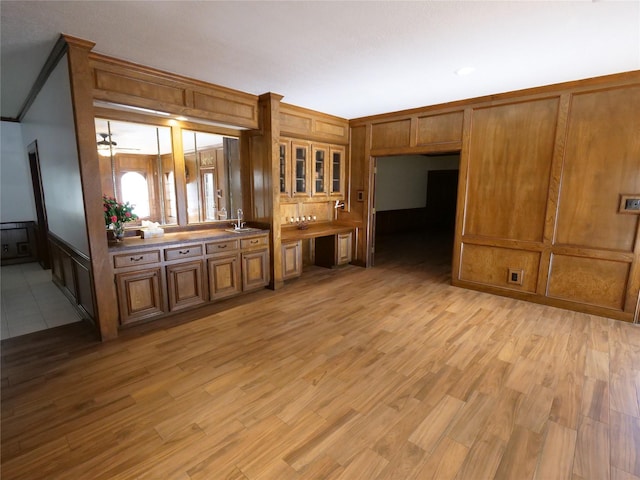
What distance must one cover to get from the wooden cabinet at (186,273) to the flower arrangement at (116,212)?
46 cm

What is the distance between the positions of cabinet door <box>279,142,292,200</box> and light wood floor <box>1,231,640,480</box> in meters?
1.93

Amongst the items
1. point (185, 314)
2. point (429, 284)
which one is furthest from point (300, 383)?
point (429, 284)

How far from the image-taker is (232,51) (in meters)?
2.77

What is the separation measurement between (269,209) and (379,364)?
2.59 meters

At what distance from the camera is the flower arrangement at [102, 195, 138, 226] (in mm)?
3299

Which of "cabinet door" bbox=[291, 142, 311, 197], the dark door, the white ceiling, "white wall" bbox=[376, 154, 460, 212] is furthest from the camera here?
"white wall" bbox=[376, 154, 460, 212]

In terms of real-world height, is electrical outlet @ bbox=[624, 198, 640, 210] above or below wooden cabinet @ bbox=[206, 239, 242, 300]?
above

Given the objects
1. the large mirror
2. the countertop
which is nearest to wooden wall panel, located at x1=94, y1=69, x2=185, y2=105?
the large mirror

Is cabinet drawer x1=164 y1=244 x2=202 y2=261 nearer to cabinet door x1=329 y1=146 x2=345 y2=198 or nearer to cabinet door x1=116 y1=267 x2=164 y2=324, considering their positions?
cabinet door x1=116 y1=267 x2=164 y2=324

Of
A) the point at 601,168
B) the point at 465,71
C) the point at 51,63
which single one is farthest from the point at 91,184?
the point at 601,168

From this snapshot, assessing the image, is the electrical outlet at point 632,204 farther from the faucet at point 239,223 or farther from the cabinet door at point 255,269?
the faucet at point 239,223

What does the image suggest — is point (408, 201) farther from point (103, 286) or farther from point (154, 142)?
point (103, 286)

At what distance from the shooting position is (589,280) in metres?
3.66

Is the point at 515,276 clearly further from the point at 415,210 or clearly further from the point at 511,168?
the point at 415,210
